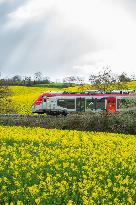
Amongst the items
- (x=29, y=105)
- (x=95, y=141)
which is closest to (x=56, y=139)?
(x=95, y=141)

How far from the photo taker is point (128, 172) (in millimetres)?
15031

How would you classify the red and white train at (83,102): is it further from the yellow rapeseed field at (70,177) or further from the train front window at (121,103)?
the yellow rapeseed field at (70,177)

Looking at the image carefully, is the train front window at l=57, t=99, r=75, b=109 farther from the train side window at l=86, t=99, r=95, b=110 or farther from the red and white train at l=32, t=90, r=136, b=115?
the train side window at l=86, t=99, r=95, b=110

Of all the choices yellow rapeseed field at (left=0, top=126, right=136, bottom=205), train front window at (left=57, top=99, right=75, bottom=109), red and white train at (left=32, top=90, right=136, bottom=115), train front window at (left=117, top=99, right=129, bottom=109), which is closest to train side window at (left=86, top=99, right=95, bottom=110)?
red and white train at (left=32, top=90, right=136, bottom=115)

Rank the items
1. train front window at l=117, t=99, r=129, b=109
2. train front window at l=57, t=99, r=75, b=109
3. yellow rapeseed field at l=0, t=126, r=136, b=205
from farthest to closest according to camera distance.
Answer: train front window at l=117, t=99, r=129, b=109 < train front window at l=57, t=99, r=75, b=109 < yellow rapeseed field at l=0, t=126, r=136, b=205

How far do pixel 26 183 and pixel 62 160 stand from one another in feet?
11.1

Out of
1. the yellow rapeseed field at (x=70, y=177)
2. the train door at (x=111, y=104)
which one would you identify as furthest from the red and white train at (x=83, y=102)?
the yellow rapeseed field at (x=70, y=177)

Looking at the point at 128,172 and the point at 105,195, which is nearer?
the point at 105,195

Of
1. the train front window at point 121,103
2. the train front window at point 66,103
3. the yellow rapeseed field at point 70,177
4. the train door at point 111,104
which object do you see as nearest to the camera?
the yellow rapeseed field at point 70,177

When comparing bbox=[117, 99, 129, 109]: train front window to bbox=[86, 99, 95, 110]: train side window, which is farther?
bbox=[117, 99, 129, 109]: train front window

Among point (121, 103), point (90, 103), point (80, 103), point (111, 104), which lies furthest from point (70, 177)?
point (121, 103)

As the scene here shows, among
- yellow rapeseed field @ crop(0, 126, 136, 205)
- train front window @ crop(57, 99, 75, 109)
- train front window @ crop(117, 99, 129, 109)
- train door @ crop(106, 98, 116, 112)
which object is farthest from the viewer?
train front window @ crop(117, 99, 129, 109)

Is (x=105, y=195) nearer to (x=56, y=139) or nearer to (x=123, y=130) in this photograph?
(x=56, y=139)

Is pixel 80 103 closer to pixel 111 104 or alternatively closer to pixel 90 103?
pixel 90 103
